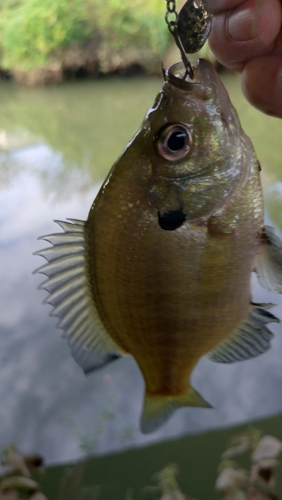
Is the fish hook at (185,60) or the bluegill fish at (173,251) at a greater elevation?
the fish hook at (185,60)

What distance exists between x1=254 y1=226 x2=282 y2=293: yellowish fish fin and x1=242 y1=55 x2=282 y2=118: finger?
471mm

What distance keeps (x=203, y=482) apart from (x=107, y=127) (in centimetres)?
489

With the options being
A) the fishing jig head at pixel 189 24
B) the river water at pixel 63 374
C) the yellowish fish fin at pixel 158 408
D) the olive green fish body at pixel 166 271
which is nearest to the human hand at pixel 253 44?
the fishing jig head at pixel 189 24

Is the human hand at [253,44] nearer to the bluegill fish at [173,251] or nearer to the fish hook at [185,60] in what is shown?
the fish hook at [185,60]

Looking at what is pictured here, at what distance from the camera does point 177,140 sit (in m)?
0.66

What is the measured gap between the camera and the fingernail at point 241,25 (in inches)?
34.3

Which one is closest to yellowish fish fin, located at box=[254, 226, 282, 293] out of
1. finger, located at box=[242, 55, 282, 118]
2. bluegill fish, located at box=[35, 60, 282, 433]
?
bluegill fish, located at box=[35, 60, 282, 433]

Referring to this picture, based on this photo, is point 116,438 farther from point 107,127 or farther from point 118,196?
point 107,127

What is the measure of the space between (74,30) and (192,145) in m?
9.44

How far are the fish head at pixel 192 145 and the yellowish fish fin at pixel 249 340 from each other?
0.93 ft

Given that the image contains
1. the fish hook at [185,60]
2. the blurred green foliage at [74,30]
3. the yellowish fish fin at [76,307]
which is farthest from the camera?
the blurred green foliage at [74,30]

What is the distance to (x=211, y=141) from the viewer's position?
0.66 metres

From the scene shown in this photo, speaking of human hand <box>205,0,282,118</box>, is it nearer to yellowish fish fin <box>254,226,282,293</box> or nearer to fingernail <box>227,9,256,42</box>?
fingernail <box>227,9,256,42</box>

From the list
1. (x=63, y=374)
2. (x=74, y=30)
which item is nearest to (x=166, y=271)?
(x=63, y=374)
